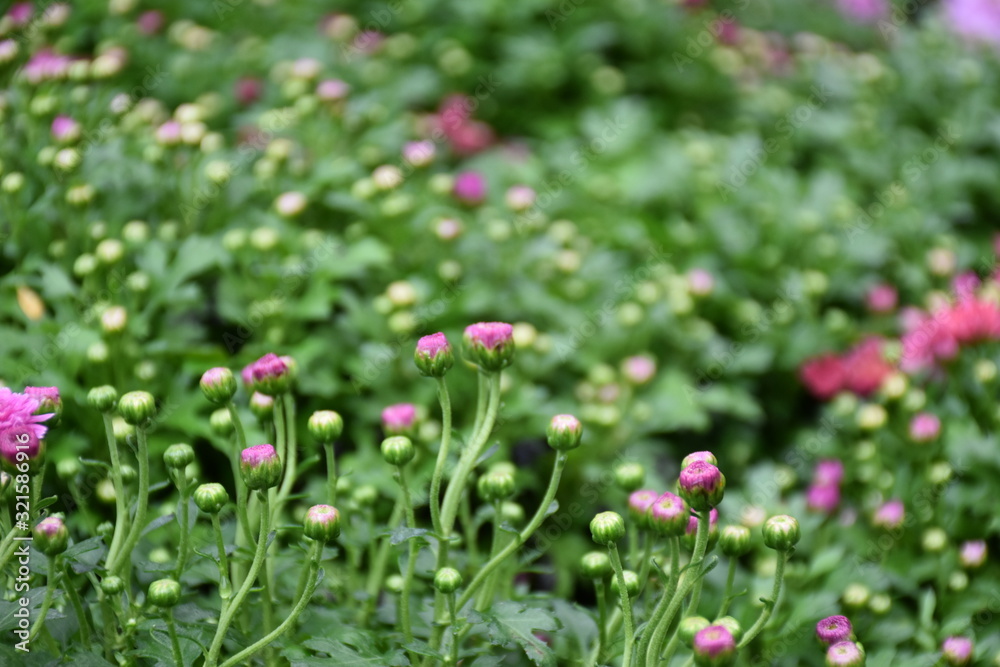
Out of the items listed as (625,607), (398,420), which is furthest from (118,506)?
(625,607)

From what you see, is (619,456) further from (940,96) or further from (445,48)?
(940,96)

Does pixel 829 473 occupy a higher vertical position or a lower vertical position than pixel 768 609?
lower

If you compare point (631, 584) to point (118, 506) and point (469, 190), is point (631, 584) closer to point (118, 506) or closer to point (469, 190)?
point (118, 506)

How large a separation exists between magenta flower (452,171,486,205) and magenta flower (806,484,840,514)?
46.8 inches

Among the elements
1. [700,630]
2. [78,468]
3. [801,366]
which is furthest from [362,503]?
[801,366]

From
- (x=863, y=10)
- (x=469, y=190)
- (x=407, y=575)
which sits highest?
(x=407, y=575)

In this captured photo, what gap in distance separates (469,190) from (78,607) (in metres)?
1.63

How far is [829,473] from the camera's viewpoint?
6.56 ft

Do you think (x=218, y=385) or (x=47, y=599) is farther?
(x=218, y=385)

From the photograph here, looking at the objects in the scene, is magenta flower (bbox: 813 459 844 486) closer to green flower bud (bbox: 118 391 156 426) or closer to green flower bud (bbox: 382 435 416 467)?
green flower bud (bbox: 382 435 416 467)

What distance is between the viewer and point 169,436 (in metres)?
1.73

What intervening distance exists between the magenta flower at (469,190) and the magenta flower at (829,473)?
1160 millimetres

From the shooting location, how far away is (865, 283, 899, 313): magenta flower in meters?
2.54

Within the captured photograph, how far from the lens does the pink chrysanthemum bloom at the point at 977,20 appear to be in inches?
151
